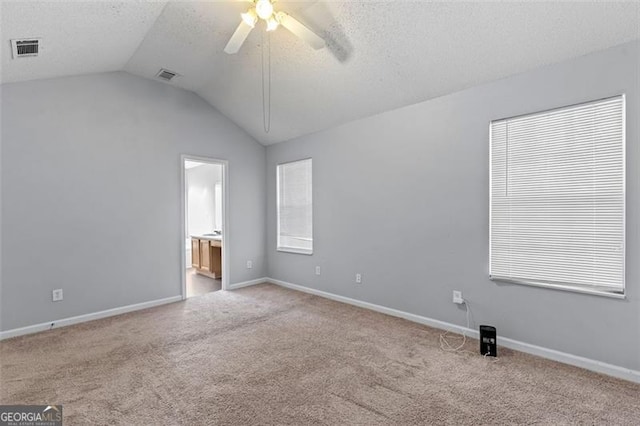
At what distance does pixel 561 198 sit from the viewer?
2.58 m

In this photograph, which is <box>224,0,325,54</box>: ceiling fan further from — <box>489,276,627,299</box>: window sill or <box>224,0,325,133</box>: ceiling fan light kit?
<box>489,276,627,299</box>: window sill

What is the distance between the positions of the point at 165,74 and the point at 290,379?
3948 millimetres

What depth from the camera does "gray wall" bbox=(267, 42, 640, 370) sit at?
7.68 feet

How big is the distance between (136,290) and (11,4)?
3.15 meters

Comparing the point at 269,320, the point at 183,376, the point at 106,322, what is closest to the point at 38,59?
the point at 106,322

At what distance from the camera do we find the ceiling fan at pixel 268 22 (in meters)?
2.19

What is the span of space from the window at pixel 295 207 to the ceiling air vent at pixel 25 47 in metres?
3.18

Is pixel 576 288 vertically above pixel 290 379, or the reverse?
pixel 576 288

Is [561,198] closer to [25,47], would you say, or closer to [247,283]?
[247,283]

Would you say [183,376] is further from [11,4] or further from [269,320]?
[11,4]

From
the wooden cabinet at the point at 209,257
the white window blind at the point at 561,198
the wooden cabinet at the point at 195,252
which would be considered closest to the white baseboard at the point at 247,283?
the wooden cabinet at the point at 209,257

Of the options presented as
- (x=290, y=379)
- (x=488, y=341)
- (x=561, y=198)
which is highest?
(x=561, y=198)

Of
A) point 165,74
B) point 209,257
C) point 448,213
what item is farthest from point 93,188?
point 448,213

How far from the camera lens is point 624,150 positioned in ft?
7.50
